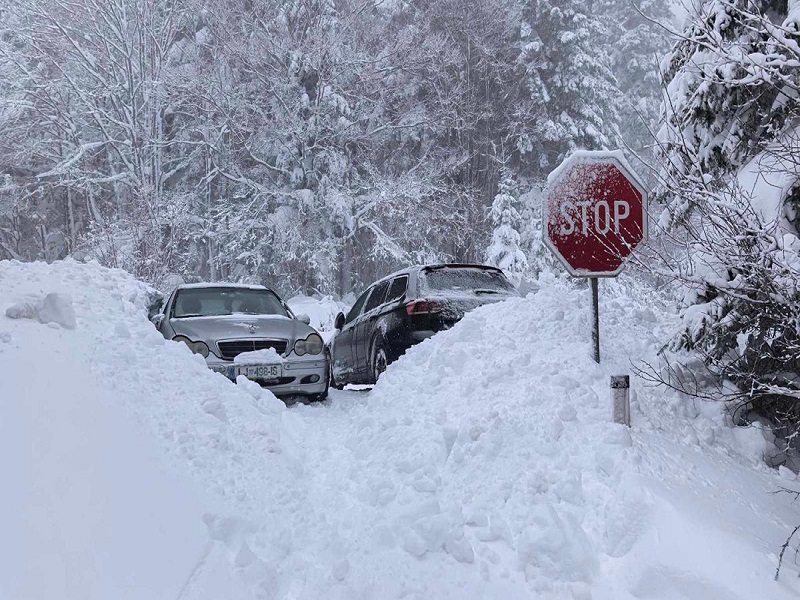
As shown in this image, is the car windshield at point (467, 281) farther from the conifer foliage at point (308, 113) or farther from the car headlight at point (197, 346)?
the conifer foliage at point (308, 113)

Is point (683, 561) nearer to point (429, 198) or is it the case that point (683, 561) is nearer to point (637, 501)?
point (637, 501)

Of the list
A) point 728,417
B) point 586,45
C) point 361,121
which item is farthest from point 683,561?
point 586,45

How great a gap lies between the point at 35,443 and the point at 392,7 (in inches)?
973

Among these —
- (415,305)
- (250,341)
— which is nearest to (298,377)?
(250,341)

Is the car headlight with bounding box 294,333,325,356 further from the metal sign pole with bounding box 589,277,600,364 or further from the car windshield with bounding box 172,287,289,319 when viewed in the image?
the metal sign pole with bounding box 589,277,600,364

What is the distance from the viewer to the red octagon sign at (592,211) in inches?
208

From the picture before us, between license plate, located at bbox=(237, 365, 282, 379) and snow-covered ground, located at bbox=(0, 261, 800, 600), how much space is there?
3.74ft

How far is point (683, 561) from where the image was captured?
3.38 metres

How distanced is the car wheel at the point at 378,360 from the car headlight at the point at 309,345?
87 cm

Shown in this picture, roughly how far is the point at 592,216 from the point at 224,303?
521 centimetres

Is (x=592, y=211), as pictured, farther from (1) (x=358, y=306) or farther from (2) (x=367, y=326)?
(1) (x=358, y=306)

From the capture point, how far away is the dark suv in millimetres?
7605

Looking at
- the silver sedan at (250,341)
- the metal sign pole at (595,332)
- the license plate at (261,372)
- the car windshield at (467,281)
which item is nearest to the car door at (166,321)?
the silver sedan at (250,341)

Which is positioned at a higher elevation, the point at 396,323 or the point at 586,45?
the point at 586,45
